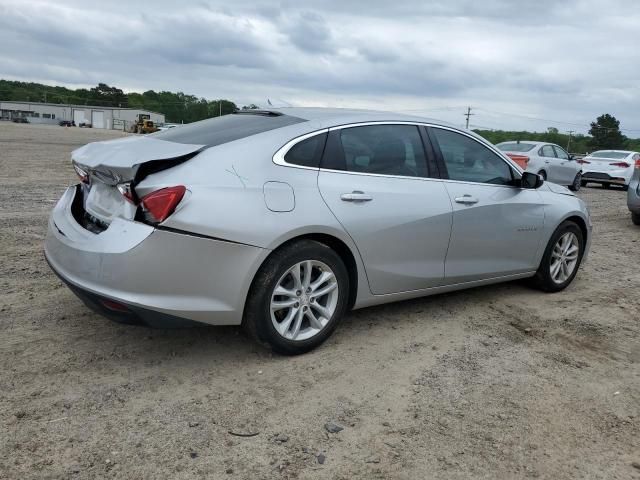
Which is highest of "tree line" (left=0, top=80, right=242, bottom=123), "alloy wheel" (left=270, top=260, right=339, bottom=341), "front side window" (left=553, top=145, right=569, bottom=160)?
"tree line" (left=0, top=80, right=242, bottom=123)

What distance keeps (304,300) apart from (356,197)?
754 mm

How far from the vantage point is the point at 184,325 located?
3.16 m

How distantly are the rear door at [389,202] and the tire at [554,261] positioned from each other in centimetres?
147

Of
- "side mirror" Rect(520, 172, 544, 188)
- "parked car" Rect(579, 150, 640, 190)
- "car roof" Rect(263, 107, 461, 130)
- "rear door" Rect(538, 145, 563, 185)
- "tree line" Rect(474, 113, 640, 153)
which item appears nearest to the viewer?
"car roof" Rect(263, 107, 461, 130)

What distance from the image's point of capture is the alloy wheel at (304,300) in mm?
3438

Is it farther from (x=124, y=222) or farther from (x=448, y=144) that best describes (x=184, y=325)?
(x=448, y=144)

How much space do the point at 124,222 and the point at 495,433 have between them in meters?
2.24

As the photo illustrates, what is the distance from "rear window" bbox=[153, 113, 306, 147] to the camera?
3559 mm

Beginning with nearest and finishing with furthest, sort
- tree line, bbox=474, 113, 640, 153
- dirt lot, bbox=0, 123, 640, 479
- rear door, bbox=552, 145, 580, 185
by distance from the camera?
dirt lot, bbox=0, 123, 640, 479
rear door, bbox=552, 145, 580, 185
tree line, bbox=474, 113, 640, 153

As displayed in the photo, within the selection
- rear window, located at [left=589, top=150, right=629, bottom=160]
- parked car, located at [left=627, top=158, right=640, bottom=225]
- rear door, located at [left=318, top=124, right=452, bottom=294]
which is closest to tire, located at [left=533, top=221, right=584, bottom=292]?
rear door, located at [left=318, top=124, right=452, bottom=294]

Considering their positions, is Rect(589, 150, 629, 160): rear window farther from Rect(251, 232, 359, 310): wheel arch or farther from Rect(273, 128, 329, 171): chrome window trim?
Rect(273, 128, 329, 171): chrome window trim

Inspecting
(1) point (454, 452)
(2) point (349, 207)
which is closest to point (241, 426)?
(1) point (454, 452)

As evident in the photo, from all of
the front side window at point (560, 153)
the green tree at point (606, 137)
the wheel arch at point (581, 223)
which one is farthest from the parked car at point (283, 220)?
the green tree at point (606, 137)

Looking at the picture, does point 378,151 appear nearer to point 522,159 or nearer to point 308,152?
point 308,152
